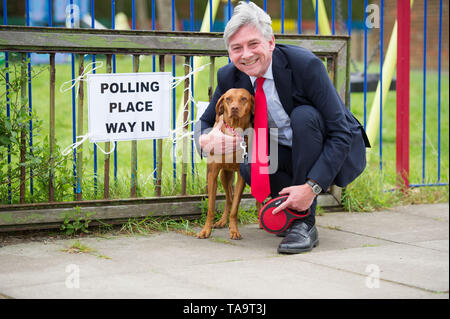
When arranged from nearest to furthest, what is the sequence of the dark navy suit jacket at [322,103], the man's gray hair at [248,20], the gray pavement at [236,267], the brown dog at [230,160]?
1. the gray pavement at [236,267]
2. the man's gray hair at [248,20]
3. the dark navy suit jacket at [322,103]
4. the brown dog at [230,160]

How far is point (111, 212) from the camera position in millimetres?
3967

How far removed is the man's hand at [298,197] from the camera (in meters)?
3.45

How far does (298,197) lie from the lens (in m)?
3.46

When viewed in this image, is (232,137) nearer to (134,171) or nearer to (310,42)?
(134,171)

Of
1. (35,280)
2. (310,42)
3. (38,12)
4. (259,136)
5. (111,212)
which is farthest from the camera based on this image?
(38,12)

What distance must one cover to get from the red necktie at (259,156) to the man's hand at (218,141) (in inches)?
4.7

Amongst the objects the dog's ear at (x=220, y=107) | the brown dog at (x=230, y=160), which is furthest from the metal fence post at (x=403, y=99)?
the dog's ear at (x=220, y=107)

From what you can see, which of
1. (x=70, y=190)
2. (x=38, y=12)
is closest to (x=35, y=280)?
(x=70, y=190)

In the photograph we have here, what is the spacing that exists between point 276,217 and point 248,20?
3.57 ft

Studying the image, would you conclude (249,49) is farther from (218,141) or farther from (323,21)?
(323,21)

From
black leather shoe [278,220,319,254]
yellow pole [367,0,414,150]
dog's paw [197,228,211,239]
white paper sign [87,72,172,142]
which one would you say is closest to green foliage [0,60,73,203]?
white paper sign [87,72,172,142]

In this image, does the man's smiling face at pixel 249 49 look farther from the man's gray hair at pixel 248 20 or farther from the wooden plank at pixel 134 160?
the wooden plank at pixel 134 160

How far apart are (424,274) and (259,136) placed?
122cm

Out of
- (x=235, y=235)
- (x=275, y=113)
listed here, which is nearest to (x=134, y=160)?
(x=235, y=235)
